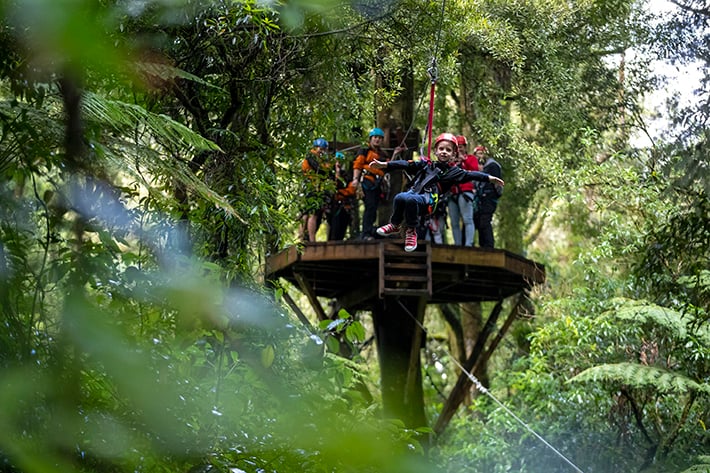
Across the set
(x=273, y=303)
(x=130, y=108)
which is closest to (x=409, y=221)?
(x=273, y=303)

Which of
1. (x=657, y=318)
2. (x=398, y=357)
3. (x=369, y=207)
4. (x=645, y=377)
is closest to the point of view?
(x=645, y=377)

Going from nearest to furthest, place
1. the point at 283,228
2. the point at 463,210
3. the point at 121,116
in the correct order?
the point at 121,116 < the point at 283,228 < the point at 463,210

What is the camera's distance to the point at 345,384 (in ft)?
14.8

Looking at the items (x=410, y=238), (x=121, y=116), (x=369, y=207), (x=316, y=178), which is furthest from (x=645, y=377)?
(x=121, y=116)

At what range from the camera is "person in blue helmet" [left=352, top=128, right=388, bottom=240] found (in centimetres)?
981

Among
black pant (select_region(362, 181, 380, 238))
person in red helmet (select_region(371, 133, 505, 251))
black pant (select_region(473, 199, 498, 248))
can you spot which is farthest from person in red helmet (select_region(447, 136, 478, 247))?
person in red helmet (select_region(371, 133, 505, 251))

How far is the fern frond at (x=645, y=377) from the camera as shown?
9.34 m

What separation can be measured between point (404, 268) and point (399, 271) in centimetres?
10

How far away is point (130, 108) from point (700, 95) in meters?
3.96

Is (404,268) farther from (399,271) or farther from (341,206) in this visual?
(341,206)

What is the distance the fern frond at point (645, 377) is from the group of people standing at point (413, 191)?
202cm

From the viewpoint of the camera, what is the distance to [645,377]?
9.50 metres

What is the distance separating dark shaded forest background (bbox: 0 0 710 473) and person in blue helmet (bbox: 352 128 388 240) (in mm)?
432

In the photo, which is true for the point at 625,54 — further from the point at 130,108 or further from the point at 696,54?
the point at 130,108
